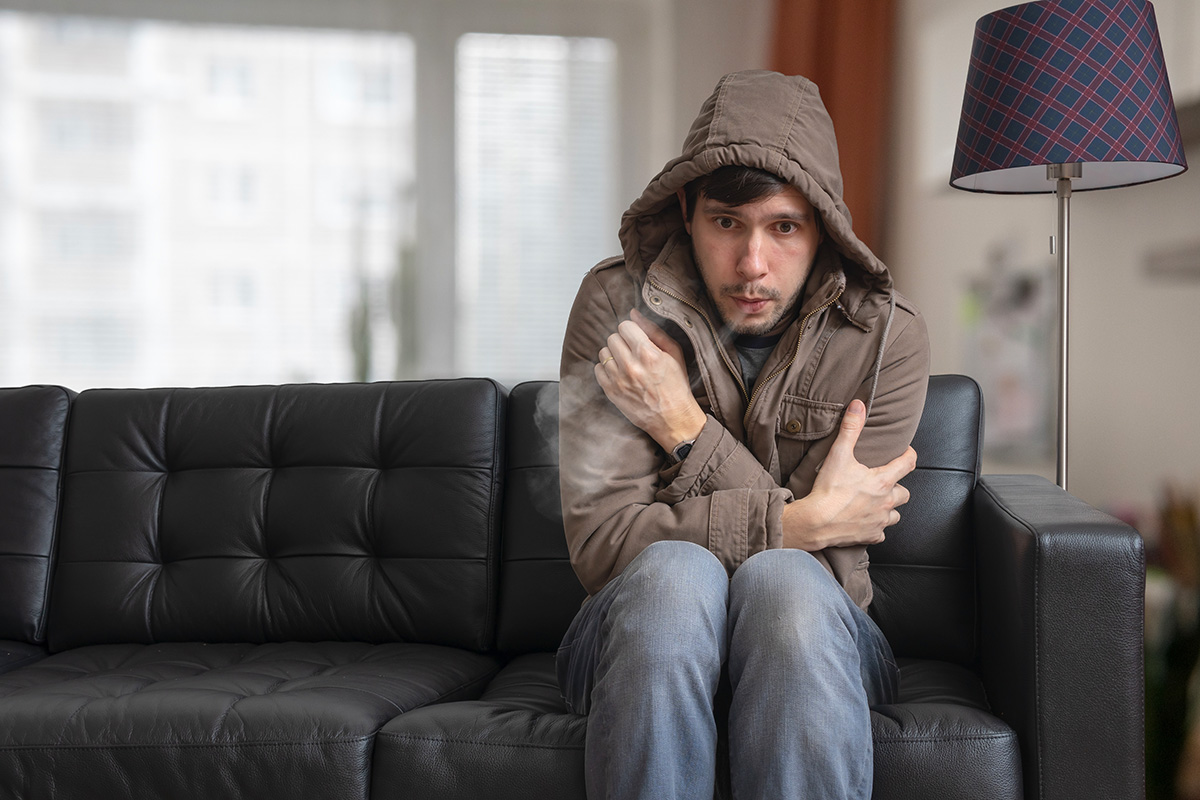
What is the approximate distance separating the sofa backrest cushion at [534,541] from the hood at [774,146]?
49 cm

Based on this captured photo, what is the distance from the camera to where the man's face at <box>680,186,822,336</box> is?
4.49 feet

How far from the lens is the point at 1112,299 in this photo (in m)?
2.00

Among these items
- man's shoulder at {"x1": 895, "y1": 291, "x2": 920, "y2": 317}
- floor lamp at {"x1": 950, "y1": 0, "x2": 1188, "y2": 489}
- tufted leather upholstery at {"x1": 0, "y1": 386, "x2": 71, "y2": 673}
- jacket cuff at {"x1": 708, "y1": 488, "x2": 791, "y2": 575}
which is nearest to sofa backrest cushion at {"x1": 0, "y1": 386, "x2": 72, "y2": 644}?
tufted leather upholstery at {"x1": 0, "y1": 386, "x2": 71, "y2": 673}

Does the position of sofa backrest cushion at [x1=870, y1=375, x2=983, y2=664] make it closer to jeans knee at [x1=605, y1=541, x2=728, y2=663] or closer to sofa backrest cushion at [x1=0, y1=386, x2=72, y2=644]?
jeans knee at [x1=605, y1=541, x2=728, y2=663]

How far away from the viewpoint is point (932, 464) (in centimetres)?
163

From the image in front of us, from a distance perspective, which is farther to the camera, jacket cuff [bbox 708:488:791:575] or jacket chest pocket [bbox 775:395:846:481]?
jacket chest pocket [bbox 775:395:846:481]

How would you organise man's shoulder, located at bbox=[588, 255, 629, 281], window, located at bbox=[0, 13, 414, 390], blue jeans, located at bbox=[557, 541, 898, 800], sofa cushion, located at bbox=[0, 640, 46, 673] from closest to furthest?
blue jeans, located at bbox=[557, 541, 898, 800] → man's shoulder, located at bbox=[588, 255, 629, 281] → sofa cushion, located at bbox=[0, 640, 46, 673] → window, located at bbox=[0, 13, 414, 390]

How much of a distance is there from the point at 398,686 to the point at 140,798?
35cm

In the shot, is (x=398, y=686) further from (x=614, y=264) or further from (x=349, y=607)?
(x=614, y=264)

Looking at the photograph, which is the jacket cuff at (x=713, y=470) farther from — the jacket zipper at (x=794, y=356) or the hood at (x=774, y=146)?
the hood at (x=774, y=146)

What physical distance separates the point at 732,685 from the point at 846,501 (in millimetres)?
313

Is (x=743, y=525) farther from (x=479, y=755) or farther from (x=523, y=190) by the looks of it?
(x=523, y=190)

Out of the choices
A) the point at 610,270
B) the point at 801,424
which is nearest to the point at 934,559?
the point at 801,424

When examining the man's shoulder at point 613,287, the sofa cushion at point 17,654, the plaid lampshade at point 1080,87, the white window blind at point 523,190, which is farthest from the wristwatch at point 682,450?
the white window blind at point 523,190
